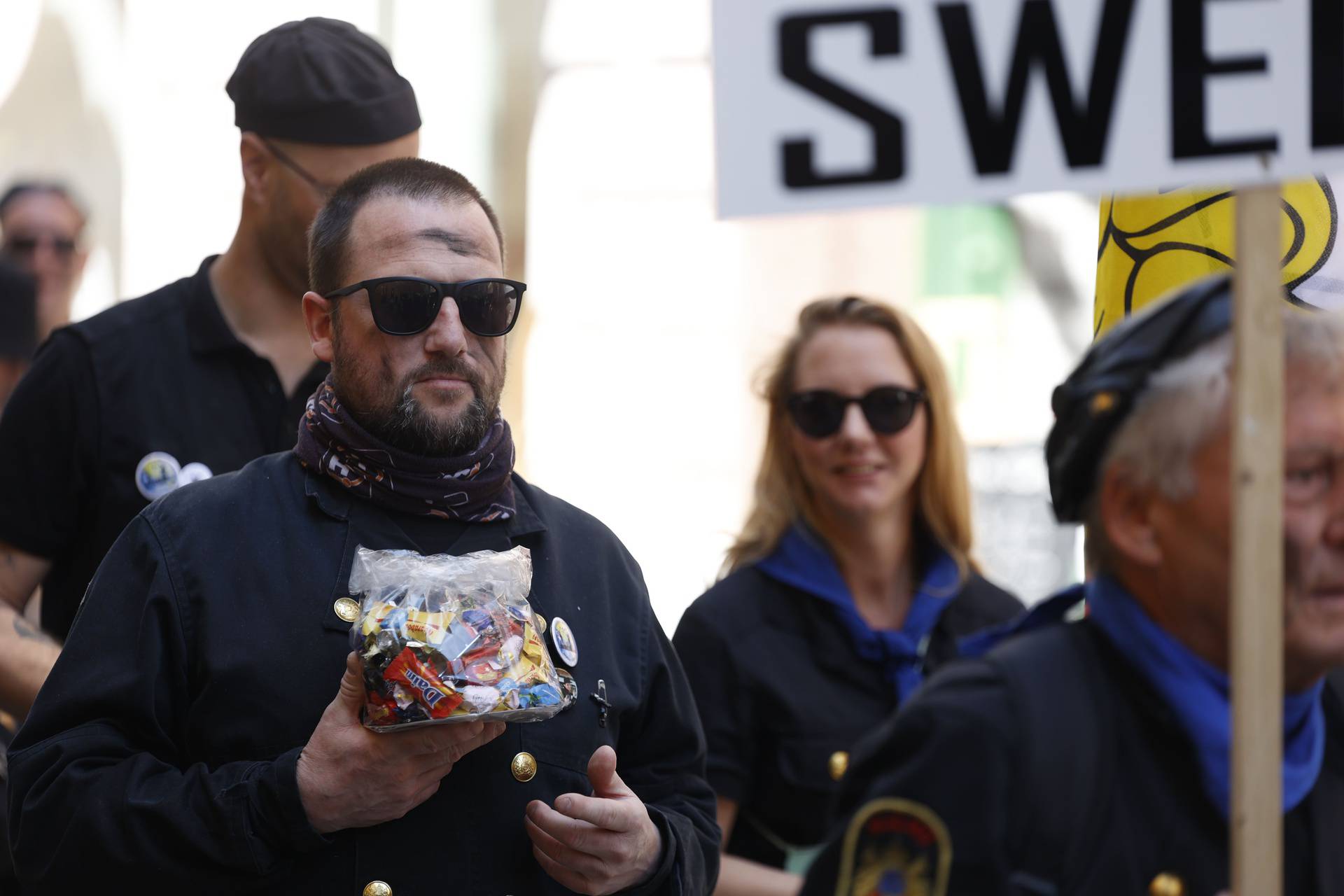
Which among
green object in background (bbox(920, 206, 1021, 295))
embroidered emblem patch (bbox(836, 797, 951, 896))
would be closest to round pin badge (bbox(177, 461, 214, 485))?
embroidered emblem patch (bbox(836, 797, 951, 896))

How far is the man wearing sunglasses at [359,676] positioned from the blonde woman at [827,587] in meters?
0.75

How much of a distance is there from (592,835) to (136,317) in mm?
1644

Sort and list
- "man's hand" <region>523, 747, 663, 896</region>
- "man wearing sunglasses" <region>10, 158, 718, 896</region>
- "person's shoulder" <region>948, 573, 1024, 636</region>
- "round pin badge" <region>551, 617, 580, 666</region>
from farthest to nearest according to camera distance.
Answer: "person's shoulder" <region>948, 573, 1024, 636</region> < "round pin badge" <region>551, 617, 580, 666</region> < "man's hand" <region>523, 747, 663, 896</region> < "man wearing sunglasses" <region>10, 158, 718, 896</region>

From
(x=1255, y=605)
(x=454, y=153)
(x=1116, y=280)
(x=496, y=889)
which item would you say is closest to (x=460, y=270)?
(x=496, y=889)

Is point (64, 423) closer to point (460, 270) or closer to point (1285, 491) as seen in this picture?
point (460, 270)

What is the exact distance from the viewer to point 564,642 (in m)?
3.03

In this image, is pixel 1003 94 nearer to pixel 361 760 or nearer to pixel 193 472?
pixel 361 760

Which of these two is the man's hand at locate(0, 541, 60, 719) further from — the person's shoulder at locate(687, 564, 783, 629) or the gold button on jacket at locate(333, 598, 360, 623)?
the person's shoulder at locate(687, 564, 783, 629)

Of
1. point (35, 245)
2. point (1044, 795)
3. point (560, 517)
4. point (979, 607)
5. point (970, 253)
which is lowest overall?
point (979, 607)

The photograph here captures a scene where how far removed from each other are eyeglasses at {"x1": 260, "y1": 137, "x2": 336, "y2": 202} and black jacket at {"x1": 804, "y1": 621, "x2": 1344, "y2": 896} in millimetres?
2175

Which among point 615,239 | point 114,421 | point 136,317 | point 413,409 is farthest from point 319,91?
point 615,239

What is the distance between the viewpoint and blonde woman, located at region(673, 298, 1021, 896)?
4012 millimetres

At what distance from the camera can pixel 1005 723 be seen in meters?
2.09

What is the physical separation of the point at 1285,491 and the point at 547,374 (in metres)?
7.00
